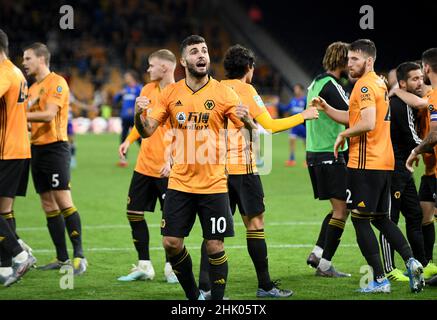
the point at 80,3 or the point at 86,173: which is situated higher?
the point at 80,3

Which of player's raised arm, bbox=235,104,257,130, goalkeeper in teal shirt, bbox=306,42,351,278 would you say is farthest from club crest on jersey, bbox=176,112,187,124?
goalkeeper in teal shirt, bbox=306,42,351,278

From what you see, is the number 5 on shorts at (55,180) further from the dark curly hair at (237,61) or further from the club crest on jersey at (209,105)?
the club crest on jersey at (209,105)

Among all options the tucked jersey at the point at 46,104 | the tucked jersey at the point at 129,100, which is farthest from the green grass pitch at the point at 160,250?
the tucked jersey at the point at 129,100

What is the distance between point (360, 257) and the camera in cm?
998

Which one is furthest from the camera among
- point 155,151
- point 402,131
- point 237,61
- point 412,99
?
point 155,151

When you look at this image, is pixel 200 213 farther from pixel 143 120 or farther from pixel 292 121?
pixel 292 121

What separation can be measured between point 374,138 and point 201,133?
1.91m

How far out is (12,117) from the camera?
8508 mm

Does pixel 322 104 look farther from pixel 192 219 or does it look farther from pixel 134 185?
A: pixel 134 185

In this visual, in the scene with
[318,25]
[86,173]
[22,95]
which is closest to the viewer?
[22,95]

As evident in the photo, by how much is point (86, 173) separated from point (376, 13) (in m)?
16.7

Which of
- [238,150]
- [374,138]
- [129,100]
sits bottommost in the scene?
[238,150]

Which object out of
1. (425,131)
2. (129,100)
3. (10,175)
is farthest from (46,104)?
(129,100)

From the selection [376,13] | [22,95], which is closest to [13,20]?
[376,13]
